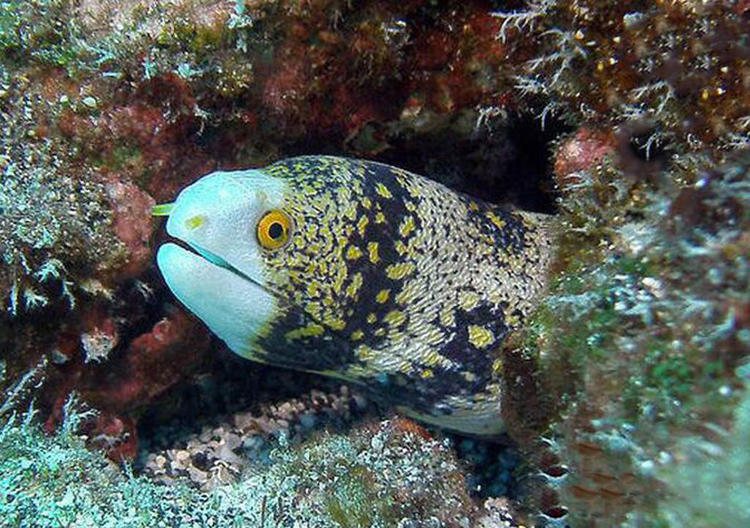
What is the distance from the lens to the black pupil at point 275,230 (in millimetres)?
2660

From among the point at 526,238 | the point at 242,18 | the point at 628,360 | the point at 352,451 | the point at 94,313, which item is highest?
the point at 242,18

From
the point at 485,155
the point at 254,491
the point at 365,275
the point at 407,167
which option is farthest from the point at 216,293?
the point at 485,155

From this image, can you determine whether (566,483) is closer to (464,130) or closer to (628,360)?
(628,360)

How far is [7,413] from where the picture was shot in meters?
3.15

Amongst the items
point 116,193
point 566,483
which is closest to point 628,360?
point 566,483

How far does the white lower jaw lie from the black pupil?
23cm

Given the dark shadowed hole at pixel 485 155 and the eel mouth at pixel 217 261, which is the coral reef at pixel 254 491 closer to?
the eel mouth at pixel 217 261

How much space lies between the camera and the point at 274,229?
8.76ft

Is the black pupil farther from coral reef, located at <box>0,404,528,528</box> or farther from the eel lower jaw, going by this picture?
coral reef, located at <box>0,404,528,528</box>

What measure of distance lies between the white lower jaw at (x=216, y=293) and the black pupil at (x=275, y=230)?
0.23 metres

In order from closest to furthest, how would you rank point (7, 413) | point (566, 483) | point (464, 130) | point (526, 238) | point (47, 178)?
point (566, 483) → point (47, 178) → point (7, 413) → point (526, 238) → point (464, 130)

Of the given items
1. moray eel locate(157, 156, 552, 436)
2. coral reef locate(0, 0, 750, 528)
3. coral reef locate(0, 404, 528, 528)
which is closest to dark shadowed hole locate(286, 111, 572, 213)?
coral reef locate(0, 0, 750, 528)

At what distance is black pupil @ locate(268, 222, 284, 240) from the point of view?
2.66 metres

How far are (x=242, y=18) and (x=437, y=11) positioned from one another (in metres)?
1.01
